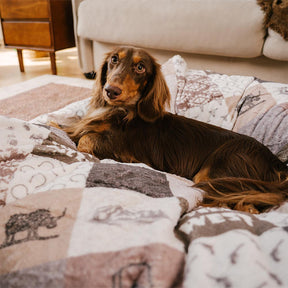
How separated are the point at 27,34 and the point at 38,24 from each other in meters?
0.25

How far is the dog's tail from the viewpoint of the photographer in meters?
0.95

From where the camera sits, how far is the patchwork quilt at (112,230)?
0.52 m

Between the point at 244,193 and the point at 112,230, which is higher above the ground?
the point at 112,230

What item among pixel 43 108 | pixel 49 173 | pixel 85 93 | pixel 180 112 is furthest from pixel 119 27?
pixel 49 173

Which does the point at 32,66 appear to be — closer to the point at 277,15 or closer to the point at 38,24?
the point at 38,24

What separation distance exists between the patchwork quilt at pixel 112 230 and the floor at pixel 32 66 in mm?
2672

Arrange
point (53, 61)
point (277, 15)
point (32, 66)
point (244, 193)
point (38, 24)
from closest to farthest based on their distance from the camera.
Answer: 1. point (244, 193)
2. point (277, 15)
3. point (38, 24)
4. point (53, 61)
5. point (32, 66)

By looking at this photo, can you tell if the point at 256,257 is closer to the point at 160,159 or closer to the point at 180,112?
the point at 160,159

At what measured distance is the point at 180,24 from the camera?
2.42 meters

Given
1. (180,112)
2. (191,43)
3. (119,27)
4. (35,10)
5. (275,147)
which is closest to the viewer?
(275,147)

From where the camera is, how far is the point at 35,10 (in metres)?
3.10

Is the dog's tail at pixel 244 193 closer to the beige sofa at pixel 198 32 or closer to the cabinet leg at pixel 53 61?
the beige sofa at pixel 198 32

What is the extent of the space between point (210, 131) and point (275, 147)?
1.36ft

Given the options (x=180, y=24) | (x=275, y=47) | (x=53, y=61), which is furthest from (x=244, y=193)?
(x=53, y=61)
